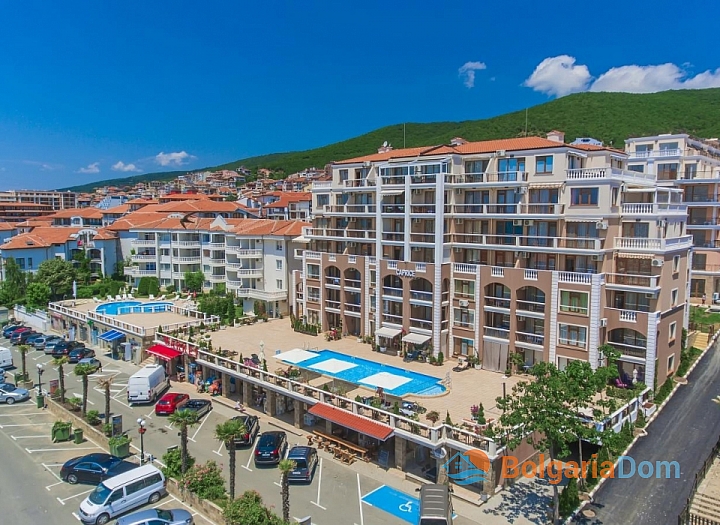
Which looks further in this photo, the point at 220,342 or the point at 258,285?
the point at 258,285

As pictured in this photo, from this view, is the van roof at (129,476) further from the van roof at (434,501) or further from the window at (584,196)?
the window at (584,196)

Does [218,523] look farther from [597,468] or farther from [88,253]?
[88,253]

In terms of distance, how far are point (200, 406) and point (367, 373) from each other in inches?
485

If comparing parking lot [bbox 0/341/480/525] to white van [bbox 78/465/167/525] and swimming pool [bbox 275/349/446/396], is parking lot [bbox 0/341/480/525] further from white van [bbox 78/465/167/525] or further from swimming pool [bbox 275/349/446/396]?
swimming pool [bbox 275/349/446/396]

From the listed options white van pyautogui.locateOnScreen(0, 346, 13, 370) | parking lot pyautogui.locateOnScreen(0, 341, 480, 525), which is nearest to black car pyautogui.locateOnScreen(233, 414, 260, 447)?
parking lot pyautogui.locateOnScreen(0, 341, 480, 525)

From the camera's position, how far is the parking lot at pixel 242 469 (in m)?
25.0

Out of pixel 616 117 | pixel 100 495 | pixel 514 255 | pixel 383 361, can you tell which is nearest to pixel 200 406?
pixel 100 495

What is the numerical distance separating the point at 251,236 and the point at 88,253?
35257 mm

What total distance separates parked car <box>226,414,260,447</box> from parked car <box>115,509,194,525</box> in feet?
23.5

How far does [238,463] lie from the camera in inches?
1186

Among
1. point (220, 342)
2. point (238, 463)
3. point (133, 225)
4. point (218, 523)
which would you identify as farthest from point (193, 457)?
point (133, 225)

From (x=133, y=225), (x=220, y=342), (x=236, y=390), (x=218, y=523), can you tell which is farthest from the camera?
(x=133, y=225)

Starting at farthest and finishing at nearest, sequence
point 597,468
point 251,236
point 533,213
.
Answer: point 251,236
point 533,213
point 597,468

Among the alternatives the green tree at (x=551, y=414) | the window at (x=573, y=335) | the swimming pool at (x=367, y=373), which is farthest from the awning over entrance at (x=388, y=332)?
the green tree at (x=551, y=414)
